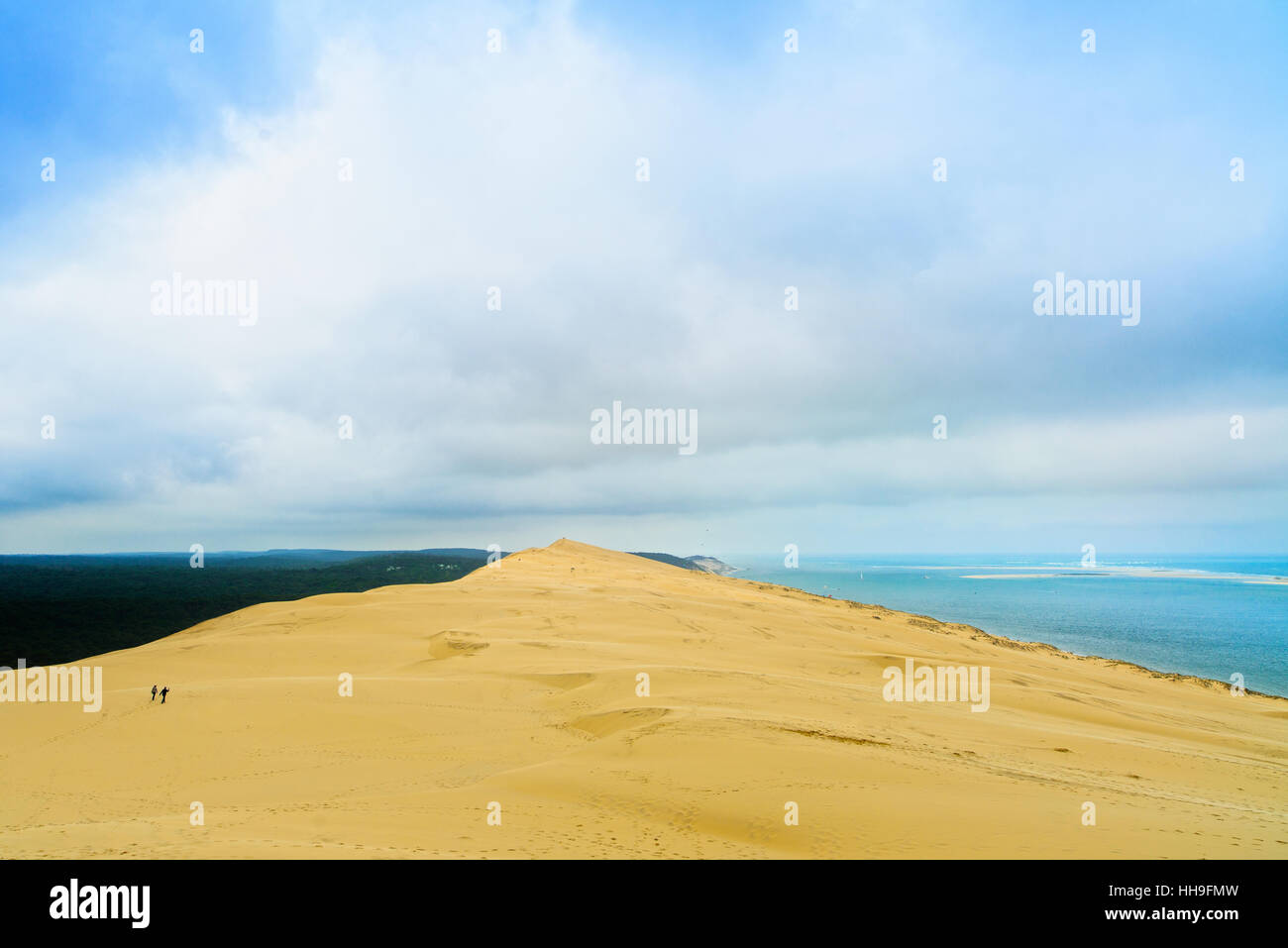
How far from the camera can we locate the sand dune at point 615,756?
531 centimetres

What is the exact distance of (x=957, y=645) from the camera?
1981 centimetres

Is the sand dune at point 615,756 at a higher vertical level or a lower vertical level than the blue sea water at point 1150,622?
higher

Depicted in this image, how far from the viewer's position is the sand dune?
17.4ft

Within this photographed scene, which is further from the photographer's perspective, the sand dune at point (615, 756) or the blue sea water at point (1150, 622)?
the blue sea water at point (1150, 622)

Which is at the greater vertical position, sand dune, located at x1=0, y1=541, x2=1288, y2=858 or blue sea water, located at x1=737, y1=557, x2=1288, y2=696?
sand dune, located at x1=0, y1=541, x2=1288, y2=858

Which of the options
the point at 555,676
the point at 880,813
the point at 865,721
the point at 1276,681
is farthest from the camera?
the point at 1276,681

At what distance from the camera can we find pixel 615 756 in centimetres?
765

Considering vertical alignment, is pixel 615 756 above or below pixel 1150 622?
above

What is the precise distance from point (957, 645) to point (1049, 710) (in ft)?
25.6

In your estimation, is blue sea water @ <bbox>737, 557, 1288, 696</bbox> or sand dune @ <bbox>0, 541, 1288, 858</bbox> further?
blue sea water @ <bbox>737, 557, 1288, 696</bbox>

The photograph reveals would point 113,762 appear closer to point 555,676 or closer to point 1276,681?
point 555,676
